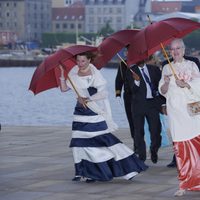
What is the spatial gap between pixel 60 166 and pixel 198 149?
274 cm

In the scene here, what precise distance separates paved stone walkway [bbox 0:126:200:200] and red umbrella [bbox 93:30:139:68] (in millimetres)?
1227

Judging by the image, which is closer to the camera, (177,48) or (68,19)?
(177,48)

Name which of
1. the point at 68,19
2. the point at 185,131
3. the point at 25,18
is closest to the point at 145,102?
the point at 185,131

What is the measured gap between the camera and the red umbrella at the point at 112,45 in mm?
9709

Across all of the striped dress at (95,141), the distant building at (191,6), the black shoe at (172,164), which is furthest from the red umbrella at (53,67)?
the distant building at (191,6)

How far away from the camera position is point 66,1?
196750 millimetres

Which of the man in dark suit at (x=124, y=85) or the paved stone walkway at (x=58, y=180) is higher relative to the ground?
the man in dark suit at (x=124, y=85)

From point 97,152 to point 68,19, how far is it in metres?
156

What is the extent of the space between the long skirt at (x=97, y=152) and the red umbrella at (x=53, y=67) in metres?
0.44

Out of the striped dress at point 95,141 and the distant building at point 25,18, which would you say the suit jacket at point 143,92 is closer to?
the striped dress at point 95,141

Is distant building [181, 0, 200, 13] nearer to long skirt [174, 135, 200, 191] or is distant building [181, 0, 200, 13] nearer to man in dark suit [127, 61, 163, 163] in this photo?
man in dark suit [127, 61, 163, 163]

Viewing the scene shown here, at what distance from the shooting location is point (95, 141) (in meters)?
9.06

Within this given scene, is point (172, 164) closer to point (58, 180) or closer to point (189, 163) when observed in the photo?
point (58, 180)

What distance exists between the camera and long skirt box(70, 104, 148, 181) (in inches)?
355
